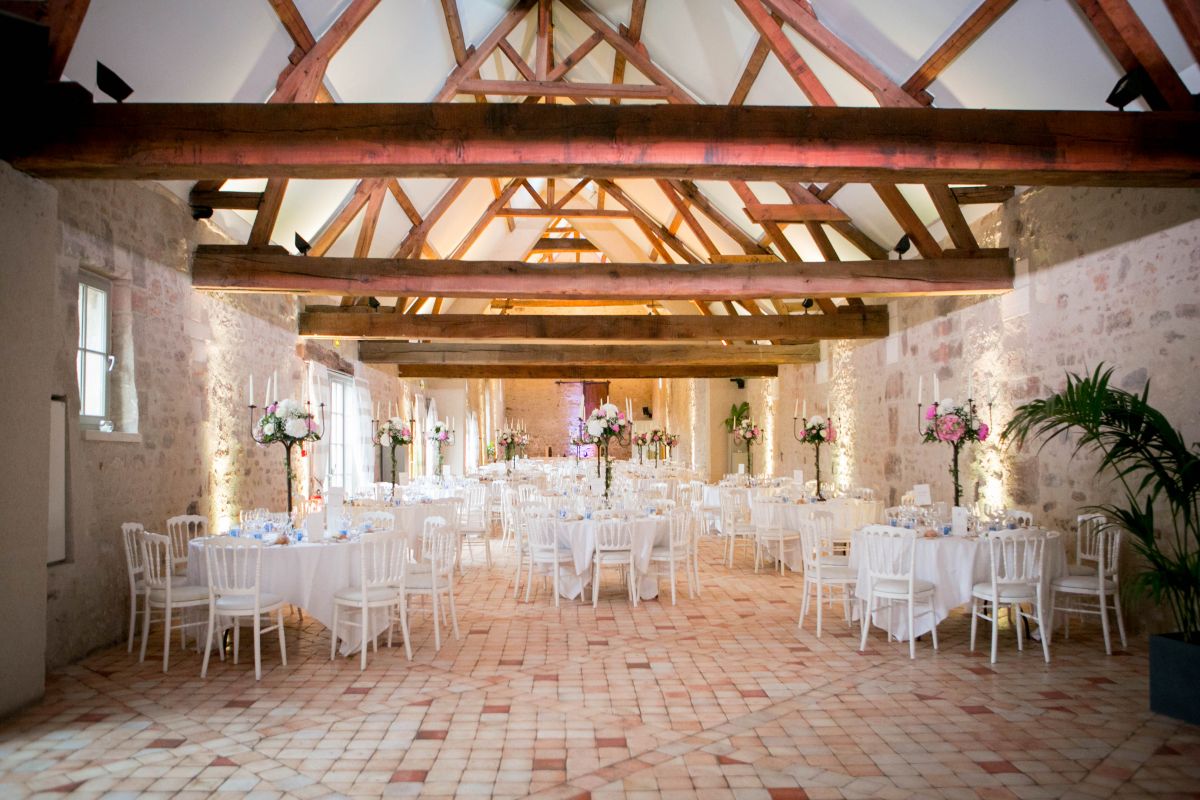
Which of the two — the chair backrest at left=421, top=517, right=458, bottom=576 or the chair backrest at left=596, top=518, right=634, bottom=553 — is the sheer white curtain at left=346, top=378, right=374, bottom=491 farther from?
the chair backrest at left=421, top=517, right=458, bottom=576

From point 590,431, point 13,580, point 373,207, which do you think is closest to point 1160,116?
point 590,431

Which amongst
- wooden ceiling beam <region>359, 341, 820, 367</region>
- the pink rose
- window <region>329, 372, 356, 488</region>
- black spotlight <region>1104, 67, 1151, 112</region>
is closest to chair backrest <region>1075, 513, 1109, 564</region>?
the pink rose

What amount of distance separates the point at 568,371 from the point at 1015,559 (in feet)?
38.8

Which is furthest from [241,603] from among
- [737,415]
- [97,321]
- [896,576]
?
[737,415]

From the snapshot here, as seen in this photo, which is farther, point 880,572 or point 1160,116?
point 880,572

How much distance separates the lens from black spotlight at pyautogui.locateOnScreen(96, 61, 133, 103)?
17.3 ft

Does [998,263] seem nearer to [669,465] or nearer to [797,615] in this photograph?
[797,615]

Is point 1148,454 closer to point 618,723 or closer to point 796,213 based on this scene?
point 618,723

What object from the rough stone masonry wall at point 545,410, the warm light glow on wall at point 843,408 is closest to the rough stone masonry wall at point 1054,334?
the warm light glow on wall at point 843,408

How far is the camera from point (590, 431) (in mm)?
8141

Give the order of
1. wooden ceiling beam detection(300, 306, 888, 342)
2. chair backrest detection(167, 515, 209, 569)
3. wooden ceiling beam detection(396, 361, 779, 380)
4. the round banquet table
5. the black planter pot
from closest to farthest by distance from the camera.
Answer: the black planter pot < chair backrest detection(167, 515, 209, 569) < the round banquet table < wooden ceiling beam detection(300, 306, 888, 342) < wooden ceiling beam detection(396, 361, 779, 380)

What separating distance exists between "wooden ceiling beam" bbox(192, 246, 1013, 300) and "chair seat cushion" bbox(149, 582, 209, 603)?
3.01 meters

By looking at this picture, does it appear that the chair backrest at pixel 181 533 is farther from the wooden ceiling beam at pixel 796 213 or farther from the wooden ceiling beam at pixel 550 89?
the wooden ceiling beam at pixel 796 213

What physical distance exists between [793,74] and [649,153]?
3.47 metres
